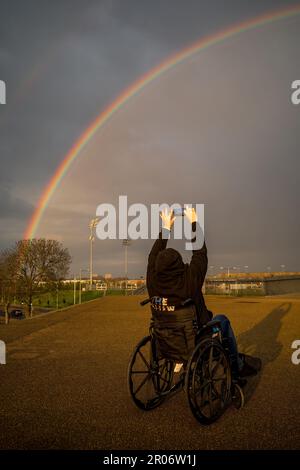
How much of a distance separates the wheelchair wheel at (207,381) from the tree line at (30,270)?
40.0 m

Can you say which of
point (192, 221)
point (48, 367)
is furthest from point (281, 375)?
point (48, 367)

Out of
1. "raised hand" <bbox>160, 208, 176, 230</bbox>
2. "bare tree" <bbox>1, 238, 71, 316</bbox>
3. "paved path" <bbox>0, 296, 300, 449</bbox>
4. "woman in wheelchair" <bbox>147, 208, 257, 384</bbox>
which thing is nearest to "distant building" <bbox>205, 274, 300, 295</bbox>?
"bare tree" <bbox>1, 238, 71, 316</bbox>

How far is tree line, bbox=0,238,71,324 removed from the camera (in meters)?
43.1

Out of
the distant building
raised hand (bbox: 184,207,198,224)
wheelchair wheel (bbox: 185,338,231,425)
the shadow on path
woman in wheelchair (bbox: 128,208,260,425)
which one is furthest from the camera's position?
the distant building

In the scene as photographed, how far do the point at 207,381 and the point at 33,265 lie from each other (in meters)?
42.0

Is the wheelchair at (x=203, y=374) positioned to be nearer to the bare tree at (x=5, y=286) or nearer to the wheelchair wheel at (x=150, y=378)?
the wheelchair wheel at (x=150, y=378)

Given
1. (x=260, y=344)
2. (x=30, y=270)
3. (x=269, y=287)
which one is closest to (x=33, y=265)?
(x=30, y=270)

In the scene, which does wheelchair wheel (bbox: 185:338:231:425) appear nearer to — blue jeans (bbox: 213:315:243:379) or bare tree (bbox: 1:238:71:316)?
→ blue jeans (bbox: 213:315:243:379)

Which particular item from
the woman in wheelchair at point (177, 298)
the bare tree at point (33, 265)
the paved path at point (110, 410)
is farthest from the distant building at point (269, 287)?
the woman in wheelchair at point (177, 298)

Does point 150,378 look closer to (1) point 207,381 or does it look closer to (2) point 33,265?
(1) point 207,381

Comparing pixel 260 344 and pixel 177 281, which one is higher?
pixel 177 281

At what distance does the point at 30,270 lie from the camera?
44.4 meters

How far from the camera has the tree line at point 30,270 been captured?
43125 millimetres

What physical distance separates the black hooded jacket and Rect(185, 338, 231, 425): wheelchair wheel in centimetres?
33
